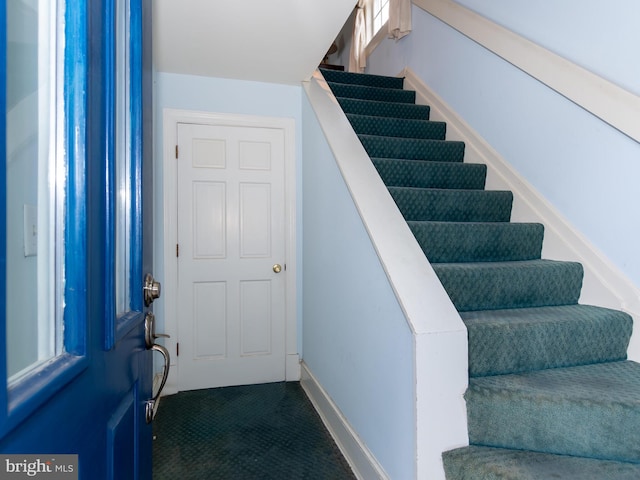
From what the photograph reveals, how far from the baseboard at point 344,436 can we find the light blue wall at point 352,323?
35 mm

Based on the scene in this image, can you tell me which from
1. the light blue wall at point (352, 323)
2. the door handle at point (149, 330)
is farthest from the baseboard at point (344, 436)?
the door handle at point (149, 330)

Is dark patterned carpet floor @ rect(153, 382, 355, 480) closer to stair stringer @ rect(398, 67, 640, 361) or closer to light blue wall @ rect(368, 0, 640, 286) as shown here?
stair stringer @ rect(398, 67, 640, 361)

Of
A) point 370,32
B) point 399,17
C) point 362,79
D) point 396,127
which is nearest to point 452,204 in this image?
point 396,127

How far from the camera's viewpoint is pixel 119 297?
0.82 metres

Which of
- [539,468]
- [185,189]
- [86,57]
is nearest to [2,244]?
[86,57]

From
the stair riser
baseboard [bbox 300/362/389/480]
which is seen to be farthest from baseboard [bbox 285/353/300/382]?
the stair riser

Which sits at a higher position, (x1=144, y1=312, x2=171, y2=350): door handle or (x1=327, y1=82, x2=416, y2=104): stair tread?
(x1=327, y1=82, x2=416, y2=104): stair tread

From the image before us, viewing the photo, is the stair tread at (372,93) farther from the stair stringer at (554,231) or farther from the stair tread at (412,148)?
the stair tread at (412,148)

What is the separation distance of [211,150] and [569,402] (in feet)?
7.87

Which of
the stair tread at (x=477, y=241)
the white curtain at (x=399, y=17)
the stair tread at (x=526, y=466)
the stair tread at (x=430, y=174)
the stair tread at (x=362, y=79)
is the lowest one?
the stair tread at (x=526, y=466)

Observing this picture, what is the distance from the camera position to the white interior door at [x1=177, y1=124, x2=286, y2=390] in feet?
8.41

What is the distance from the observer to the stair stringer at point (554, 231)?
1576 millimetres

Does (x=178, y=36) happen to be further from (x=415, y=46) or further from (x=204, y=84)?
(x=415, y=46)

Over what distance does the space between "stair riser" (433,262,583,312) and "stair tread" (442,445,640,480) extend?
59 centimetres
